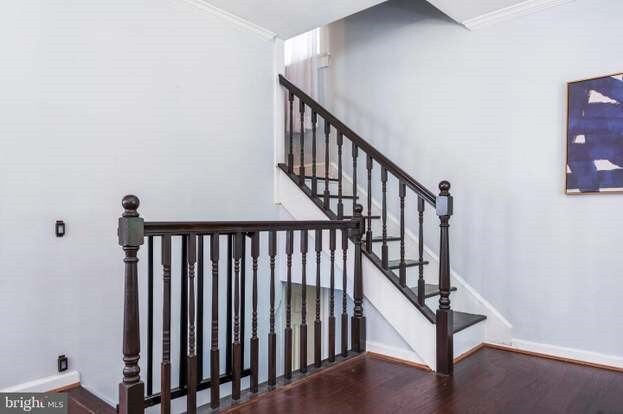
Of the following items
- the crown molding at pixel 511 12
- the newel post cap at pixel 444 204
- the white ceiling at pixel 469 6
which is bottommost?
the newel post cap at pixel 444 204

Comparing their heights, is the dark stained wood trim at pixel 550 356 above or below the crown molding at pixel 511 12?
below

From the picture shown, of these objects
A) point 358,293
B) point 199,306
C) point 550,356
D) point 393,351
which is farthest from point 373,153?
point 550,356

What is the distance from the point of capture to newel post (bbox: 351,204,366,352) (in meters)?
3.00

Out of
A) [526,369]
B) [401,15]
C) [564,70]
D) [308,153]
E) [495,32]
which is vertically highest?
[401,15]

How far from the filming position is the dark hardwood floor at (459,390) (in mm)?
2162

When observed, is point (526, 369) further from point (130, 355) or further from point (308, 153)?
point (308, 153)

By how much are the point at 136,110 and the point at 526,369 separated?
2.96 m

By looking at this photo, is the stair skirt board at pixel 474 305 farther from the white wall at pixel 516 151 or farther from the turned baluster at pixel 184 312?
the turned baluster at pixel 184 312

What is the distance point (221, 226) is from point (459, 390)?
1.58m

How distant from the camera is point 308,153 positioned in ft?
15.6

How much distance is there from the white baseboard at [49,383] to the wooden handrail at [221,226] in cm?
119

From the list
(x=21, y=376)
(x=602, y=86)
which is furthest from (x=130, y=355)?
(x=602, y=86)

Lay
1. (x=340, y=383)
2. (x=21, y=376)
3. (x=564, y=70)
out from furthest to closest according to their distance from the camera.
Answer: (x=564, y=70) → (x=340, y=383) → (x=21, y=376)

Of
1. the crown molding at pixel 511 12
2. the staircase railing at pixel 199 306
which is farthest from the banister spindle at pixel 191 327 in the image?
the crown molding at pixel 511 12
